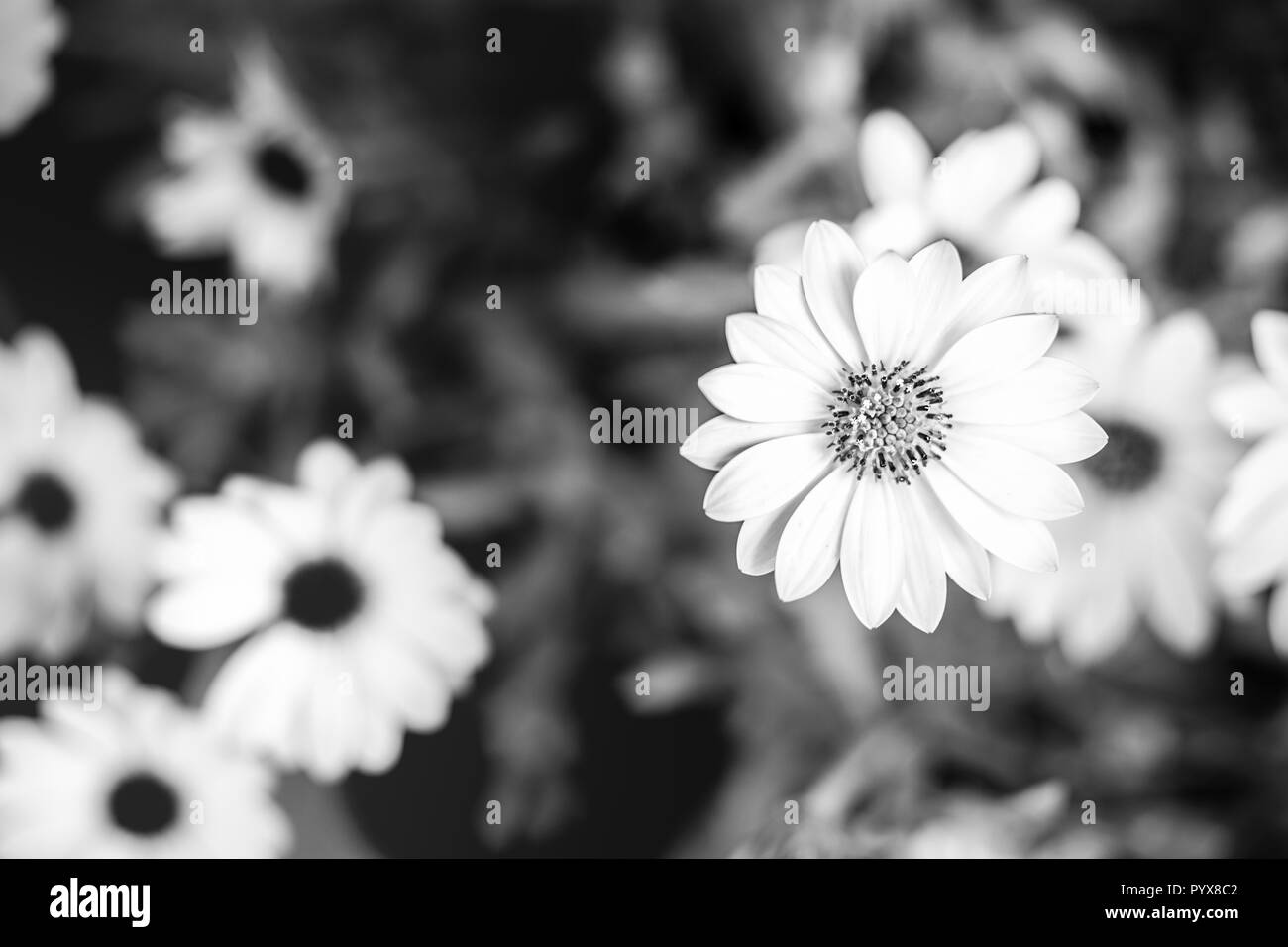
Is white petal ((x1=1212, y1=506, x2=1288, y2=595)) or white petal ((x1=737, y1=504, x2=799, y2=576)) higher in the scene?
white petal ((x1=737, y1=504, x2=799, y2=576))

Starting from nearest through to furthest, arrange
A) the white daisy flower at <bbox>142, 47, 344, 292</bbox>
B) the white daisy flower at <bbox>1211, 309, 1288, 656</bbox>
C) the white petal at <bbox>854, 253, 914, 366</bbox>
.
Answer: the white petal at <bbox>854, 253, 914, 366</bbox>
the white daisy flower at <bbox>1211, 309, 1288, 656</bbox>
the white daisy flower at <bbox>142, 47, 344, 292</bbox>

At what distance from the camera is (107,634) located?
0.69 m

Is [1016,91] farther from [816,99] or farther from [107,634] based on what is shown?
[107,634]

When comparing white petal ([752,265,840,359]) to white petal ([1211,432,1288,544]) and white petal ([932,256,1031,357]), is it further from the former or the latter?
white petal ([1211,432,1288,544])

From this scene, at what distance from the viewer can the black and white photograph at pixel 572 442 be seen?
578mm

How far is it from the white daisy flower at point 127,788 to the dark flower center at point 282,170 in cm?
33

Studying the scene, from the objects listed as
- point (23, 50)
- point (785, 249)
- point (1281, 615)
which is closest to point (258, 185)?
point (23, 50)

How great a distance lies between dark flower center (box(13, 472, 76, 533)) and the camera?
63cm

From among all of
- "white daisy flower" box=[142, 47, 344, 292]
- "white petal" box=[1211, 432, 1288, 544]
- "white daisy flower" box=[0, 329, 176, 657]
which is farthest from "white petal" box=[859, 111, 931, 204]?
"white daisy flower" box=[0, 329, 176, 657]

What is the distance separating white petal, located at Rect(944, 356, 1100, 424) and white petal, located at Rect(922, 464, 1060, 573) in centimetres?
4

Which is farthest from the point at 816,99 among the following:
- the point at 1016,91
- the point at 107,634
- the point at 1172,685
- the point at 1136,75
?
the point at 107,634

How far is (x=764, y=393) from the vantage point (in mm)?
422

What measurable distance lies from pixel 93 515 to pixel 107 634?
11cm

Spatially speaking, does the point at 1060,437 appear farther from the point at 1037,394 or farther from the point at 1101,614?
the point at 1101,614
